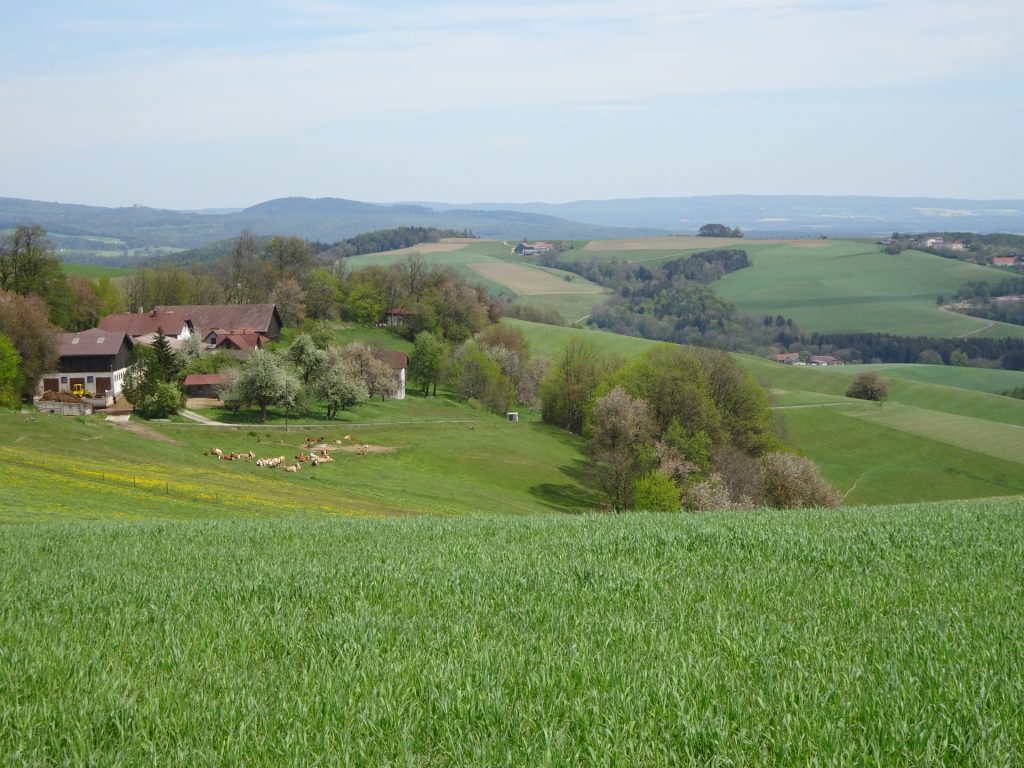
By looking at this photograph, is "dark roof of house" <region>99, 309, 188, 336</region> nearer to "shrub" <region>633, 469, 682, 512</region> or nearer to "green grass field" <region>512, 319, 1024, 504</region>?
"shrub" <region>633, 469, 682, 512</region>

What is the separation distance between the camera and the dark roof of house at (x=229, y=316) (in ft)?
361

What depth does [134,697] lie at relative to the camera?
23.1ft

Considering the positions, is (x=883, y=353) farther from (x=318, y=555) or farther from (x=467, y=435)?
(x=318, y=555)

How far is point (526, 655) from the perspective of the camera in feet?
26.9

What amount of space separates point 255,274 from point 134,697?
13090 centimetres

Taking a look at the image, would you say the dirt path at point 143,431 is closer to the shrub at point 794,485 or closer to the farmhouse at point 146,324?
the farmhouse at point 146,324

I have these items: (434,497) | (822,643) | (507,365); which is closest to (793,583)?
(822,643)

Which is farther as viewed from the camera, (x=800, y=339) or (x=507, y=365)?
(x=800, y=339)

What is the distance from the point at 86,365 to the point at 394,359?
115 ft

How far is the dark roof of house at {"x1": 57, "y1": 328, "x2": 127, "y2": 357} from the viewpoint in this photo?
81000mm

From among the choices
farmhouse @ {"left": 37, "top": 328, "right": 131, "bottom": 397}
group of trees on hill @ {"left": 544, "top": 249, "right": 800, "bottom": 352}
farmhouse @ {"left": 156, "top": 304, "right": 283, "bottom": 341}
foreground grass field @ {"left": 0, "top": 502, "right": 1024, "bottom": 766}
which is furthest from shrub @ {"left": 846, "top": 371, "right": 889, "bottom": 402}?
foreground grass field @ {"left": 0, "top": 502, "right": 1024, "bottom": 766}

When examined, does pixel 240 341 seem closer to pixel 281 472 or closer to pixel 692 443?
pixel 281 472

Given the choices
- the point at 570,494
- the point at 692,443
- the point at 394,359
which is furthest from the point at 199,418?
the point at 692,443

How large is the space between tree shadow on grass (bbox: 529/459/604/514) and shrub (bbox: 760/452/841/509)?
12.6 m
